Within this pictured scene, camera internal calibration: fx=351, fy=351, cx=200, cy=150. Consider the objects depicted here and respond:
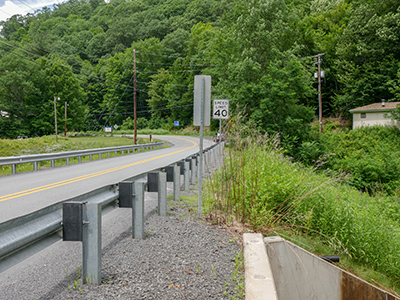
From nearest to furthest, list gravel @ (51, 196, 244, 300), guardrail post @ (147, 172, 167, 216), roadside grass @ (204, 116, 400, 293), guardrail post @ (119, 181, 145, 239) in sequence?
gravel @ (51, 196, 244, 300)
guardrail post @ (119, 181, 145, 239)
roadside grass @ (204, 116, 400, 293)
guardrail post @ (147, 172, 167, 216)

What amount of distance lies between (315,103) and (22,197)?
50.9 m

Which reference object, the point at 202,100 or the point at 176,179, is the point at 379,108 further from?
the point at 202,100

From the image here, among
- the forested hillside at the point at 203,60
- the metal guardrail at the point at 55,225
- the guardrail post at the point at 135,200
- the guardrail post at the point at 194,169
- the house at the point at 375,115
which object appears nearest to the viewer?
the metal guardrail at the point at 55,225

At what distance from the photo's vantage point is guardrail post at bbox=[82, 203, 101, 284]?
337cm

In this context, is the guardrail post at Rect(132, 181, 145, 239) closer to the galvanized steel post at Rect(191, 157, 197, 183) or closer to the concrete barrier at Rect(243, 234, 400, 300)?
the concrete barrier at Rect(243, 234, 400, 300)

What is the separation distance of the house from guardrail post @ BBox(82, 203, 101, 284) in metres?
41.7

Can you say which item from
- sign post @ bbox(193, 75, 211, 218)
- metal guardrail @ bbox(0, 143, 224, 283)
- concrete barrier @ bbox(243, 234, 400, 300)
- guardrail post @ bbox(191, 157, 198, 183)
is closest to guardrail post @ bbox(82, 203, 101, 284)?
metal guardrail @ bbox(0, 143, 224, 283)

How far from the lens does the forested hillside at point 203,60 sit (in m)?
26.8

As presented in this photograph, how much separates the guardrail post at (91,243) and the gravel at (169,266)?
118 mm

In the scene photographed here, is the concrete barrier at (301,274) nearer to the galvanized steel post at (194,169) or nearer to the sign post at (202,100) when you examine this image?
the sign post at (202,100)

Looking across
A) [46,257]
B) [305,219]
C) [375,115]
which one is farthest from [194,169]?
[375,115]

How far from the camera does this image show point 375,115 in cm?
4159

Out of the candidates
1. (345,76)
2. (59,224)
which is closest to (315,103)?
(345,76)

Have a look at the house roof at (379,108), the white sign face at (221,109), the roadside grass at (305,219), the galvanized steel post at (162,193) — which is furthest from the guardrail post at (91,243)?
the house roof at (379,108)
